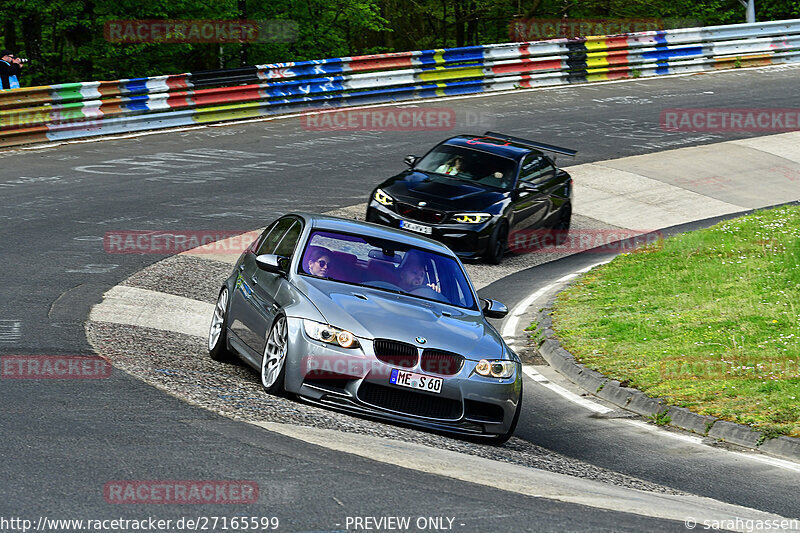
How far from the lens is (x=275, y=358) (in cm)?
907

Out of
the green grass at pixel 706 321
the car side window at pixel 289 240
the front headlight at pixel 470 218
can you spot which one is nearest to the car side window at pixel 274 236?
the car side window at pixel 289 240

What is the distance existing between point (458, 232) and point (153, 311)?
233 inches

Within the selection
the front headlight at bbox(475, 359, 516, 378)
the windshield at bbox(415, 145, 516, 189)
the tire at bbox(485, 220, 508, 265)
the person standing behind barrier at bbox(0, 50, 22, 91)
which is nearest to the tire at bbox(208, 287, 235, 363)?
the front headlight at bbox(475, 359, 516, 378)

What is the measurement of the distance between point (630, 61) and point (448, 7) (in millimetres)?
10517

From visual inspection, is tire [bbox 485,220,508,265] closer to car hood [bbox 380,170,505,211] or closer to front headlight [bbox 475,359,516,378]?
car hood [bbox 380,170,505,211]

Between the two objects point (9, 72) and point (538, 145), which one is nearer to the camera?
point (538, 145)

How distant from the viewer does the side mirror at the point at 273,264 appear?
9710 mm

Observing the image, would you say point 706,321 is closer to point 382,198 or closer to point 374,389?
point 382,198

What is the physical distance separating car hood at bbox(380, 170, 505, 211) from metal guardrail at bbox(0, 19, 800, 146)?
9.32m

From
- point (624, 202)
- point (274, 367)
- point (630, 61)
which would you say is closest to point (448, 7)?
point (630, 61)

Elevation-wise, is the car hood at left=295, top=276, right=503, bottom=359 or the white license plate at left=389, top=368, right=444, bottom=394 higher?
the car hood at left=295, top=276, right=503, bottom=359

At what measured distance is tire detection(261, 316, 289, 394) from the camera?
8.85 meters

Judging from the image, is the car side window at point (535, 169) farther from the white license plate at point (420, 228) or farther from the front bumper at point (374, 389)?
the front bumper at point (374, 389)

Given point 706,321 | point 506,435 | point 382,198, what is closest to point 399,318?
point 506,435
